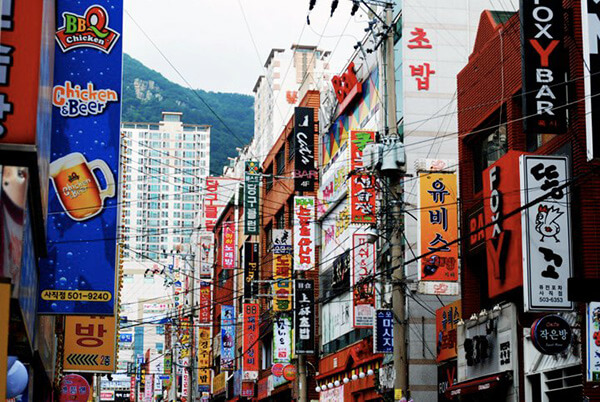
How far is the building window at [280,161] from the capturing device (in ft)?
204

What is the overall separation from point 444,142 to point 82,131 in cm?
1771

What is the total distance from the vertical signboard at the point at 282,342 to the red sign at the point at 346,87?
12.0 metres

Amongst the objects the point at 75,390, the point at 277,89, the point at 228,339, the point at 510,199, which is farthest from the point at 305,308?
the point at 277,89

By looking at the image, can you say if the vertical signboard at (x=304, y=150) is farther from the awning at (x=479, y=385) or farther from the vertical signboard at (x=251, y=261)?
the awning at (x=479, y=385)

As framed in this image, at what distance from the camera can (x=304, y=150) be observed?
49188mm

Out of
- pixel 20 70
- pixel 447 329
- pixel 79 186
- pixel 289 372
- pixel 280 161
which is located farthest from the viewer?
pixel 280 161

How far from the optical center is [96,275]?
22344 mm

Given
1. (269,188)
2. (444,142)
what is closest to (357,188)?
(444,142)

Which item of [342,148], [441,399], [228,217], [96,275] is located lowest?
[441,399]

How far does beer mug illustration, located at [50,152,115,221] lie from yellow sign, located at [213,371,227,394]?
59446 mm

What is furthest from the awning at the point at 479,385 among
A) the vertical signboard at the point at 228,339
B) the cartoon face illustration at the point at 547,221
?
the vertical signboard at the point at 228,339

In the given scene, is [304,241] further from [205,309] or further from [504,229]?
[205,309]

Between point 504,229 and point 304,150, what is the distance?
24789mm

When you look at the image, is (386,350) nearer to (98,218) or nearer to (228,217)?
(98,218)
